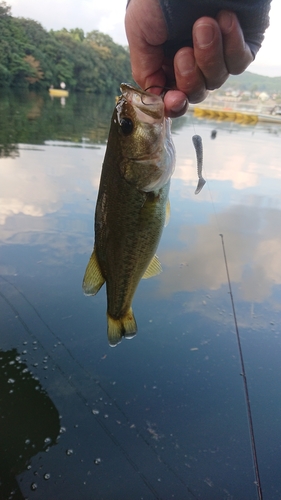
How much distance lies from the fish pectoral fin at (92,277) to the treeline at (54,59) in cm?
4612

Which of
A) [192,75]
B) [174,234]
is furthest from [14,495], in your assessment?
[174,234]

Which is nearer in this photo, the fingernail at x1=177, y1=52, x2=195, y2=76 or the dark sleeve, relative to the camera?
the dark sleeve

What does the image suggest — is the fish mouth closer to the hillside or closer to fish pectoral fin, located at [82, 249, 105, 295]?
fish pectoral fin, located at [82, 249, 105, 295]

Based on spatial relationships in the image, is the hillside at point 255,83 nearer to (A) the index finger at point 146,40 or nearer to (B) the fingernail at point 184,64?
(A) the index finger at point 146,40

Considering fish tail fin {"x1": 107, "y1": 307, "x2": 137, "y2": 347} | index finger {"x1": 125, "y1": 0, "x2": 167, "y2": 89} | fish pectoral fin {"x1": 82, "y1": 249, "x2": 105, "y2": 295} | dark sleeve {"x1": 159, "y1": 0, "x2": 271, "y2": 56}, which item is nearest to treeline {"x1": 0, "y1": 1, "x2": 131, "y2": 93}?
index finger {"x1": 125, "y1": 0, "x2": 167, "y2": 89}

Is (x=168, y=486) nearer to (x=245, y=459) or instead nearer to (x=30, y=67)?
(x=245, y=459)

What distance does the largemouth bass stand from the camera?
1.61 m

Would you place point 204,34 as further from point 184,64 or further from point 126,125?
point 126,125

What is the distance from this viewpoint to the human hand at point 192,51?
141cm

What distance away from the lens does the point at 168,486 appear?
2480 mm

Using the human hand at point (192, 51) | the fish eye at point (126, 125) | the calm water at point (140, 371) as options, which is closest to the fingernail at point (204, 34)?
the human hand at point (192, 51)

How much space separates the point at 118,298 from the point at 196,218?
5.06 metres

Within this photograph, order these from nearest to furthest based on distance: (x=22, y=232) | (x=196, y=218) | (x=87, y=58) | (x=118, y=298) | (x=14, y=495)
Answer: (x=118, y=298), (x=14, y=495), (x=22, y=232), (x=196, y=218), (x=87, y=58)

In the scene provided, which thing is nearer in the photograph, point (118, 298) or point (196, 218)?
point (118, 298)
